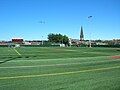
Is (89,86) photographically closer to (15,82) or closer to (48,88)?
(48,88)

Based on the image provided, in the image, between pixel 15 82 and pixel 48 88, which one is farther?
pixel 15 82

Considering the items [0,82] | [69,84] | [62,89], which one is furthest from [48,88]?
[0,82]

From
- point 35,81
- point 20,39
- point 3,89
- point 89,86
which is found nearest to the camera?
point 3,89

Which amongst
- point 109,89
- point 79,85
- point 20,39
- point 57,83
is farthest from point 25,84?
point 20,39

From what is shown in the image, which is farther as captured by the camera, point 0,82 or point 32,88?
point 0,82

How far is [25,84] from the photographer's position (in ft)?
31.2

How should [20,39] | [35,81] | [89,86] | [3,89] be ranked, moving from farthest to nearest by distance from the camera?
1. [20,39]
2. [35,81]
3. [89,86]
4. [3,89]

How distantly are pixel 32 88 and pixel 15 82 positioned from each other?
49.7 inches

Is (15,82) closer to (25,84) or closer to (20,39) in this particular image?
(25,84)

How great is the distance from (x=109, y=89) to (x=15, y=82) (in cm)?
A: 332

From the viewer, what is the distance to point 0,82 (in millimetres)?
9828

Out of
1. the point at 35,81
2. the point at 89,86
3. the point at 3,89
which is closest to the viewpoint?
the point at 3,89

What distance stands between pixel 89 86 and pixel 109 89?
74cm

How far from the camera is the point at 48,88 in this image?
888 centimetres
